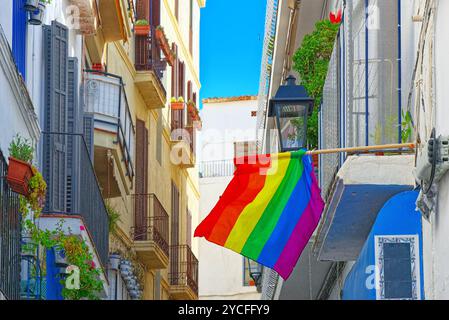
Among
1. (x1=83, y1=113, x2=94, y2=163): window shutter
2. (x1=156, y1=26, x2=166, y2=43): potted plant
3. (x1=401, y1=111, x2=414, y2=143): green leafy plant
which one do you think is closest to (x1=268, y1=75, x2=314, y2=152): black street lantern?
(x1=401, y1=111, x2=414, y2=143): green leafy plant

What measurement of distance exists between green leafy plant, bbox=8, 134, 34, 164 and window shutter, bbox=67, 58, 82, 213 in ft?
8.31

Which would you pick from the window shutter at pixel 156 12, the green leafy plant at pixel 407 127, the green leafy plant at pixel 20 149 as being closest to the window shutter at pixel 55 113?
the green leafy plant at pixel 20 149

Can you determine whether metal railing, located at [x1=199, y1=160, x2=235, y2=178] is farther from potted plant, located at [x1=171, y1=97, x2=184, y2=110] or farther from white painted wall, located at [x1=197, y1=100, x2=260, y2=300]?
potted plant, located at [x1=171, y1=97, x2=184, y2=110]

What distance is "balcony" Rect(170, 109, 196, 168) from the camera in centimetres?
3147

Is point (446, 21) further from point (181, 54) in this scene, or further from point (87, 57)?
point (181, 54)

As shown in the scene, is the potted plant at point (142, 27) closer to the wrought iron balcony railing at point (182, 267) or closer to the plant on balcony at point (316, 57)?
the wrought iron balcony railing at point (182, 267)

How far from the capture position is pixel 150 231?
1005 inches

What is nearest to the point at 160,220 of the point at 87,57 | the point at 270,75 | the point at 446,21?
the point at 270,75

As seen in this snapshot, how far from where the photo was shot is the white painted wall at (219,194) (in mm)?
39250

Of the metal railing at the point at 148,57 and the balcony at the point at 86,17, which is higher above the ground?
the metal railing at the point at 148,57

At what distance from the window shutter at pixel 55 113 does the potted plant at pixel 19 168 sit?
2630 mm

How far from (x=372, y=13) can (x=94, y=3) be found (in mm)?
8694

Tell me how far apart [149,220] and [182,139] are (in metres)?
6.22

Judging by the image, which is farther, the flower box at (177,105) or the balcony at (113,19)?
the flower box at (177,105)
